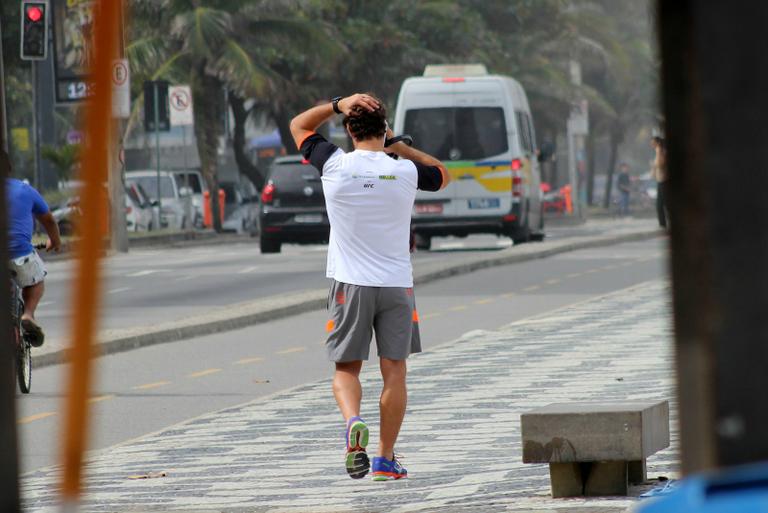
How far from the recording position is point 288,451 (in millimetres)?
9641

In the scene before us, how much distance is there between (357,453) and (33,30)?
→ 93.4 ft

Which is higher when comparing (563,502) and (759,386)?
(759,386)

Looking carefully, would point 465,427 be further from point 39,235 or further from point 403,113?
point 39,235

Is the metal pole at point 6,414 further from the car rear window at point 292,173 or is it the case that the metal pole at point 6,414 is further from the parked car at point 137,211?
the parked car at point 137,211

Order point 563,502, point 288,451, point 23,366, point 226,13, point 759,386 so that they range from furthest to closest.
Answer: point 226,13 → point 23,366 → point 288,451 → point 563,502 → point 759,386

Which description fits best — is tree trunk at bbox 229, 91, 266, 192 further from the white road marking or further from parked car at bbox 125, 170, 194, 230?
the white road marking

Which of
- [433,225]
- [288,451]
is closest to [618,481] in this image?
[288,451]

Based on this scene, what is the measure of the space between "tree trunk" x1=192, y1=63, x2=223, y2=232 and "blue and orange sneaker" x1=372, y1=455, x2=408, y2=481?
139ft

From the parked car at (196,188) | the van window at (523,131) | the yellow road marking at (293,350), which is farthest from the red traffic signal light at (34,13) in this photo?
the yellow road marking at (293,350)

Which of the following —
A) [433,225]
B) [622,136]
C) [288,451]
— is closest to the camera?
[288,451]

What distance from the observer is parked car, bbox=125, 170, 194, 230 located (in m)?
48.8

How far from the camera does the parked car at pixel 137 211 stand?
47.0 metres

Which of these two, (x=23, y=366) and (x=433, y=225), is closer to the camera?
(x=23, y=366)

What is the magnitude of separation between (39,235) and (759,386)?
38149mm
